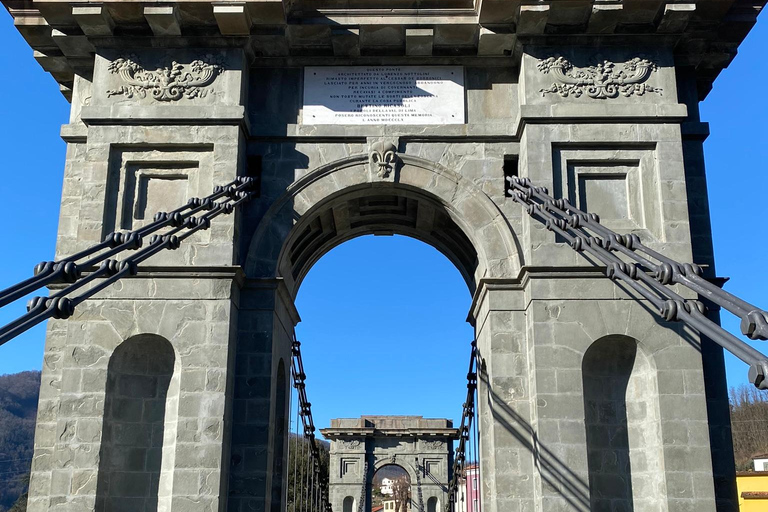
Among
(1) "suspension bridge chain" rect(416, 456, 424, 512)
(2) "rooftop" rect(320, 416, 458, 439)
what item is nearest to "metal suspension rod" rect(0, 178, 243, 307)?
(2) "rooftop" rect(320, 416, 458, 439)

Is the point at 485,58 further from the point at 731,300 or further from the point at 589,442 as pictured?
the point at 731,300

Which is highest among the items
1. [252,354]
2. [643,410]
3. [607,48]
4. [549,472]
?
[607,48]

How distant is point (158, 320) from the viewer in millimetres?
11680

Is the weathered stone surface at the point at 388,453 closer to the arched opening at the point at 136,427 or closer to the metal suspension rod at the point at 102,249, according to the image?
the arched opening at the point at 136,427

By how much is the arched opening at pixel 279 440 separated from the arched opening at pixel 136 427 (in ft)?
7.02

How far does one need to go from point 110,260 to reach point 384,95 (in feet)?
17.5

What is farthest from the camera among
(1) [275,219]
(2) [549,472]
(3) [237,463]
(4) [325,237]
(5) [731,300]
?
(4) [325,237]

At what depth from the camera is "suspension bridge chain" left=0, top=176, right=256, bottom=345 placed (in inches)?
312

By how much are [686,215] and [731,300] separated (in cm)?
563

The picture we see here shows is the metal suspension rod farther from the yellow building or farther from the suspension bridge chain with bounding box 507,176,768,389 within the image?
the yellow building

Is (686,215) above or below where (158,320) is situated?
above

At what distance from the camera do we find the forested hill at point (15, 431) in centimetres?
11350

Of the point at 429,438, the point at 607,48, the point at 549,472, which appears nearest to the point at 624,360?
the point at 549,472

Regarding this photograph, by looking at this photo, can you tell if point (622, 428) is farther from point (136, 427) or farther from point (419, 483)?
point (419, 483)
